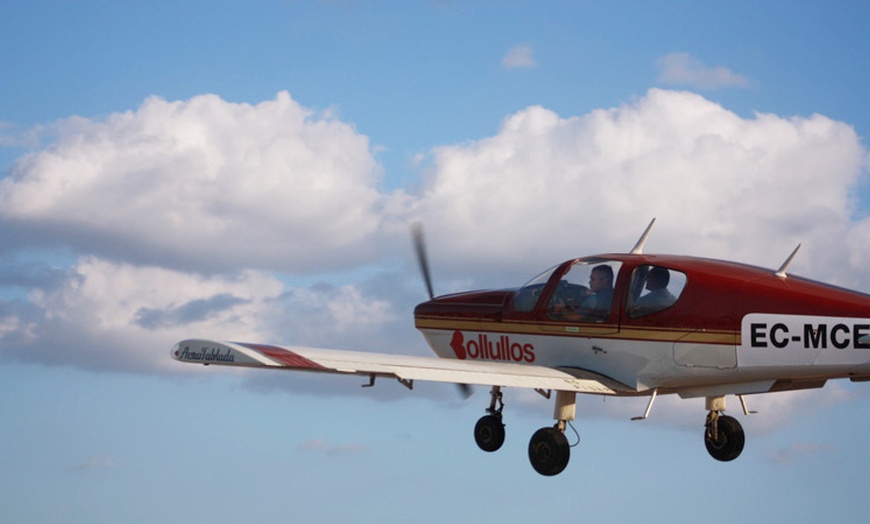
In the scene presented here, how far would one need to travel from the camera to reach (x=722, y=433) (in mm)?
17781

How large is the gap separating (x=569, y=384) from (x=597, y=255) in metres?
1.77

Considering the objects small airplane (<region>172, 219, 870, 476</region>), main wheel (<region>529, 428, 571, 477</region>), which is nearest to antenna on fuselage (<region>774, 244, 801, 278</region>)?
small airplane (<region>172, 219, 870, 476</region>)

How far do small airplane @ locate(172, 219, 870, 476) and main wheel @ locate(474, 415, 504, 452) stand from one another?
2cm

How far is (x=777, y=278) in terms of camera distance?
16.7m

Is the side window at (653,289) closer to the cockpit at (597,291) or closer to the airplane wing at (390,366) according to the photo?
the cockpit at (597,291)

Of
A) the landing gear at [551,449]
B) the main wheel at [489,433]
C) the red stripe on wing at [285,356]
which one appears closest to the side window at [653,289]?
the landing gear at [551,449]

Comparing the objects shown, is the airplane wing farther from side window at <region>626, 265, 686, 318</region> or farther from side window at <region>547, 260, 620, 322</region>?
side window at <region>626, 265, 686, 318</region>

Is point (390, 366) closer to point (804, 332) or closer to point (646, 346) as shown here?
point (646, 346)

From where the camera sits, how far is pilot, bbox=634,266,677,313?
16.8m

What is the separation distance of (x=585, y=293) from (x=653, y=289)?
96 centimetres

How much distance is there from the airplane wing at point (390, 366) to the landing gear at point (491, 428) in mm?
1339

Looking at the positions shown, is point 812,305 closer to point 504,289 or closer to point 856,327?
point 856,327

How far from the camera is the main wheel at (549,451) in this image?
16.6 m

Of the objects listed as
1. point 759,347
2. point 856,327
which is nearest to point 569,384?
point 759,347
